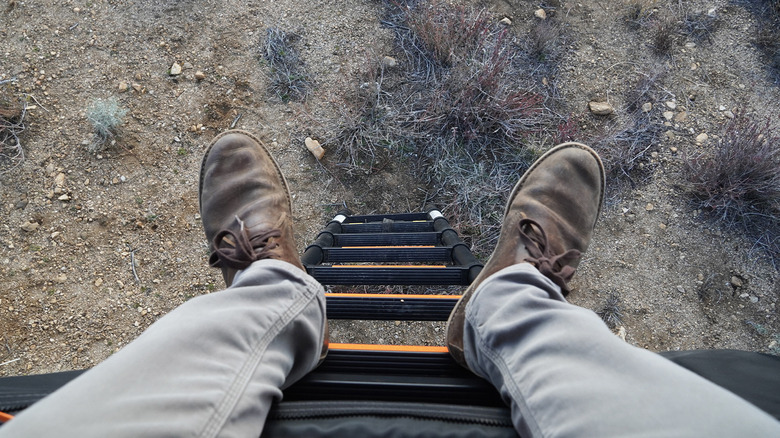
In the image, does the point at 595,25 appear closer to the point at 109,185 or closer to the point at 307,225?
the point at 307,225

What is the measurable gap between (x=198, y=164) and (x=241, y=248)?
1.26 metres

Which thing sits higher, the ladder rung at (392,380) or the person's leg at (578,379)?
the person's leg at (578,379)

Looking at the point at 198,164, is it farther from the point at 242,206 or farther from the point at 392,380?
the point at 392,380

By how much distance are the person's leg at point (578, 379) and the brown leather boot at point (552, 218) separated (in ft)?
0.53

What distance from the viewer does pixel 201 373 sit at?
2.94ft

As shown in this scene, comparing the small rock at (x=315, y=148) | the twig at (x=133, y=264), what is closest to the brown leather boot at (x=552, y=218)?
the small rock at (x=315, y=148)

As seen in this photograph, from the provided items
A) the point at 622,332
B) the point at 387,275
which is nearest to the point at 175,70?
the point at 387,275

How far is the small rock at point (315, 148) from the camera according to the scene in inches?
94.9

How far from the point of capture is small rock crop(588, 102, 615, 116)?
2.51m

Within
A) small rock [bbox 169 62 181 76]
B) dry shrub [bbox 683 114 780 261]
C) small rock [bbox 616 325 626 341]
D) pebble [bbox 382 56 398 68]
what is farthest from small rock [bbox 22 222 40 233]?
dry shrub [bbox 683 114 780 261]

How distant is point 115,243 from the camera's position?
2258 mm

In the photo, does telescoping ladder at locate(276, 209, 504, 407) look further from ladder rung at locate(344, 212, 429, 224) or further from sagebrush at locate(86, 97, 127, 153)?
sagebrush at locate(86, 97, 127, 153)

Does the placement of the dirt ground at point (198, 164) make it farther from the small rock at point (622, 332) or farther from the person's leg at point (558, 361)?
the person's leg at point (558, 361)

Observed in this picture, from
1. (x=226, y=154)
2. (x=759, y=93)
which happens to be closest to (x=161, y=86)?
(x=226, y=154)
